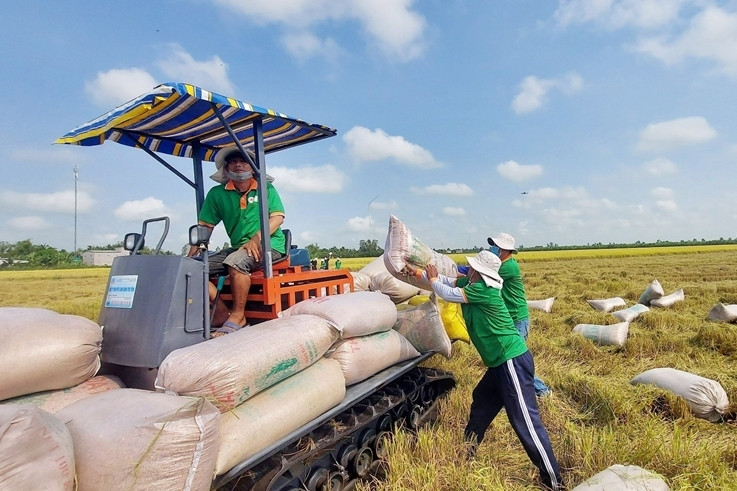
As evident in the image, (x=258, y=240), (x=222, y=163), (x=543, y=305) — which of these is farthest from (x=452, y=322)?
(x=543, y=305)

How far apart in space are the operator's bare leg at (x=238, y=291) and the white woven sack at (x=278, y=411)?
724mm

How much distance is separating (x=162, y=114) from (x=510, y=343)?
304cm

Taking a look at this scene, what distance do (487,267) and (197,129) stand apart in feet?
8.58

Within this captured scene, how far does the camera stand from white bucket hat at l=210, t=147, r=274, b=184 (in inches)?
147

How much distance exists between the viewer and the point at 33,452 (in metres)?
1.58

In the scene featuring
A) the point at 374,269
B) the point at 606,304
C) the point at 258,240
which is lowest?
the point at 606,304

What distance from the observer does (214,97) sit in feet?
9.70

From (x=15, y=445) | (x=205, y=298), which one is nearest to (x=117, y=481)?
(x=15, y=445)

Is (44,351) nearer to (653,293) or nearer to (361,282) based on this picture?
(361,282)

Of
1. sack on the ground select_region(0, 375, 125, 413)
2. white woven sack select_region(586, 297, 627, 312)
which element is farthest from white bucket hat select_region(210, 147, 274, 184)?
white woven sack select_region(586, 297, 627, 312)

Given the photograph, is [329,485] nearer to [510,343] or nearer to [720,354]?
[510,343]

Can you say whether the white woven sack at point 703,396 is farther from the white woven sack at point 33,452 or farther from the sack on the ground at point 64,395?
the white woven sack at point 33,452

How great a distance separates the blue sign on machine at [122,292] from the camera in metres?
2.80

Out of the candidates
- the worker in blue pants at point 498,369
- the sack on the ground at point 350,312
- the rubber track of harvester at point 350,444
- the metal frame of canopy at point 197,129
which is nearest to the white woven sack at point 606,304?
the rubber track of harvester at point 350,444
